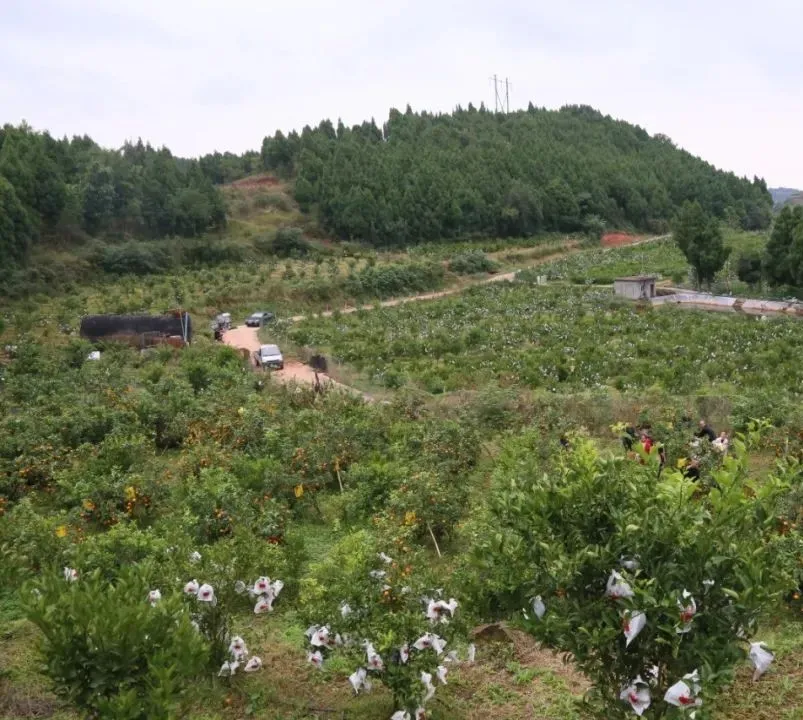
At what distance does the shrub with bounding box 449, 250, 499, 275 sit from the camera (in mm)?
53719

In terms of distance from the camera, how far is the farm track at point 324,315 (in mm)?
21859

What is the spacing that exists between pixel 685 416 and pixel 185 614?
10174 mm

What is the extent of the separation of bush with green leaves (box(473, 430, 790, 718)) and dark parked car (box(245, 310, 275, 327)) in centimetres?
3228

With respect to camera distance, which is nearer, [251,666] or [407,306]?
[251,666]

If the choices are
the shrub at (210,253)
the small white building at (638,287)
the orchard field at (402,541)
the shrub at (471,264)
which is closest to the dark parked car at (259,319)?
the orchard field at (402,541)

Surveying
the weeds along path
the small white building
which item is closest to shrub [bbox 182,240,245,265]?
the weeds along path

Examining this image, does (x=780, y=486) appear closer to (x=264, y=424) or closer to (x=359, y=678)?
(x=359, y=678)

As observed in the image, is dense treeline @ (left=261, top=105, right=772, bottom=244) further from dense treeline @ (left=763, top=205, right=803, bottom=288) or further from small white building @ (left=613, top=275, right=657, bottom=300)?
dense treeline @ (left=763, top=205, right=803, bottom=288)

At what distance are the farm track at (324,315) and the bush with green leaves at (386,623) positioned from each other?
11947 millimetres

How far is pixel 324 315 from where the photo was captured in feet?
132

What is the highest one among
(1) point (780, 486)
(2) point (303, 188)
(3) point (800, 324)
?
(2) point (303, 188)

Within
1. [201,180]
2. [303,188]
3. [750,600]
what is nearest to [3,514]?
[750,600]

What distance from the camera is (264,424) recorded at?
14445mm

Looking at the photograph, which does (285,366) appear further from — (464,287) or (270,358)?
(464,287)
